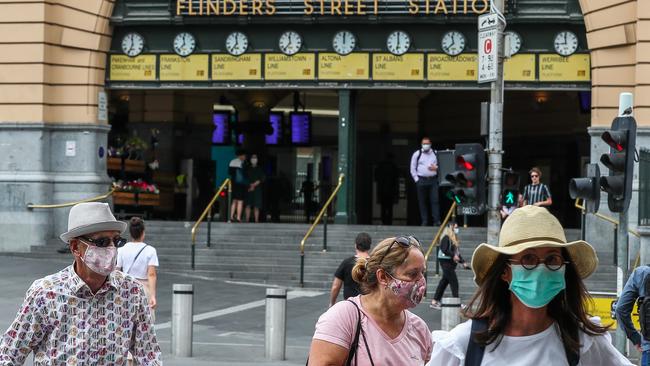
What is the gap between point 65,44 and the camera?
1122 inches

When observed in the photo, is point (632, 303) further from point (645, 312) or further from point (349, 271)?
point (349, 271)

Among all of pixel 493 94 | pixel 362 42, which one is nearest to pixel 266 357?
pixel 493 94

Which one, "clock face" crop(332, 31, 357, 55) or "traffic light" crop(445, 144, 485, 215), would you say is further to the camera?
"clock face" crop(332, 31, 357, 55)

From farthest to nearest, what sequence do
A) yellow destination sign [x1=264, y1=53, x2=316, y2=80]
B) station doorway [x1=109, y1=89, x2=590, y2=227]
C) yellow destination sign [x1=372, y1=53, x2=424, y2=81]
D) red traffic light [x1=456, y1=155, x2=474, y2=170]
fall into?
station doorway [x1=109, y1=89, x2=590, y2=227] → yellow destination sign [x1=264, y1=53, x2=316, y2=80] → yellow destination sign [x1=372, y1=53, x2=424, y2=81] → red traffic light [x1=456, y1=155, x2=474, y2=170]

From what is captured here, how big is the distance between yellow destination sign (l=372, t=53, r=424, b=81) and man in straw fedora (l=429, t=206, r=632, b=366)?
24.0 m

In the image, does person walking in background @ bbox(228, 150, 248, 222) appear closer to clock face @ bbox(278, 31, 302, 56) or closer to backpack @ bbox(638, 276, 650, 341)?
clock face @ bbox(278, 31, 302, 56)

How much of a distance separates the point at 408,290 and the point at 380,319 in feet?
0.72

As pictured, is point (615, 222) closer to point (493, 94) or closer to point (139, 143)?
point (493, 94)

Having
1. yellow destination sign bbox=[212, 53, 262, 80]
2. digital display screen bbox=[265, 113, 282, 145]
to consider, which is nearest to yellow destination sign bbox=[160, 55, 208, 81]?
yellow destination sign bbox=[212, 53, 262, 80]

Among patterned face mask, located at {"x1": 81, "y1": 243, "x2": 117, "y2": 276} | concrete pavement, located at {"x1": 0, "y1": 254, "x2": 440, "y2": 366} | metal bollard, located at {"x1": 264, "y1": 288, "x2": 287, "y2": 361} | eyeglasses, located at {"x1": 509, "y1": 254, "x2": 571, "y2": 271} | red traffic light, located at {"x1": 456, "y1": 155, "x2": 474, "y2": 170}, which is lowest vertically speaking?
concrete pavement, located at {"x1": 0, "y1": 254, "x2": 440, "y2": 366}

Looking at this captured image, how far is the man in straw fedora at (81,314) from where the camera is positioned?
602 cm

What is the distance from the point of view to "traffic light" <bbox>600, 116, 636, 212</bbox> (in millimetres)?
13039

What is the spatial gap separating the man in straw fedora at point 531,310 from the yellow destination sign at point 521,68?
23.6m

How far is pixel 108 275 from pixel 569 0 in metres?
22.7
